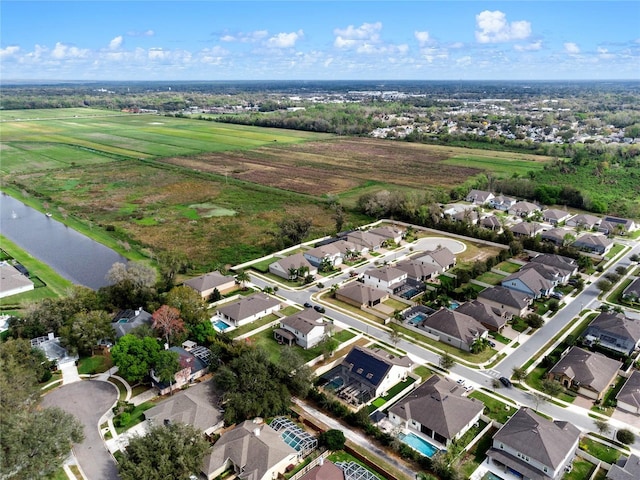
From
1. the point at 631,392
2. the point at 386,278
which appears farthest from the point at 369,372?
the point at 631,392

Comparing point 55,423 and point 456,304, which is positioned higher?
point 55,423

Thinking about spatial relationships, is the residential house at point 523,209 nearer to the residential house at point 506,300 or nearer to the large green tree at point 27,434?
the residential house at point 506,300

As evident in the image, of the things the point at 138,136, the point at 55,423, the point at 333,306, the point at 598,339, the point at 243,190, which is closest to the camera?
the point at 55,423

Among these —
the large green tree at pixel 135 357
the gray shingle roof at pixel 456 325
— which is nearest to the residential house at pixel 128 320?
the large green tree at pixel 135 357

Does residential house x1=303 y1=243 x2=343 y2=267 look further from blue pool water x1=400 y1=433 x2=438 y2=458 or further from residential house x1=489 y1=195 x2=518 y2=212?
residential house x1=489 y1=195 x2=518 y2=212

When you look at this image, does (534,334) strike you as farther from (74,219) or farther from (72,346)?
(74,219)

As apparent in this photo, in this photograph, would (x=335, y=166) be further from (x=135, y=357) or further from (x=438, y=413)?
(x=438, y=413)

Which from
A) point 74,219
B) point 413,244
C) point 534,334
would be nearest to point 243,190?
point 74,219
